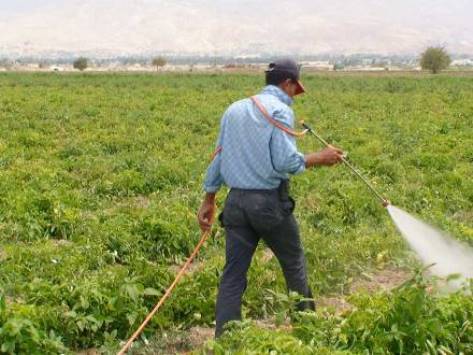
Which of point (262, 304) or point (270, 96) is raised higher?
point (270, 96)

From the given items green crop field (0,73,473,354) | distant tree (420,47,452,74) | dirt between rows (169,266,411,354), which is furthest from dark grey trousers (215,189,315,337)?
distant tree (420,47,452,74)

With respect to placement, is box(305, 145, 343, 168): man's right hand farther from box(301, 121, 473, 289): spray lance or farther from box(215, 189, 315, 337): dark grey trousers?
box(301, 121, 473, 289): spray lance

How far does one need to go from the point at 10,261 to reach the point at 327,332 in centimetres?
402

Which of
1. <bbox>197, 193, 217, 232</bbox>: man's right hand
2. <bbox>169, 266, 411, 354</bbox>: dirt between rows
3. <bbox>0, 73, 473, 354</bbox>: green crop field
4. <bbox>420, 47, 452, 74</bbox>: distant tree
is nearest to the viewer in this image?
<bbox>0, 73, 473, 354</bbox>: green crop field

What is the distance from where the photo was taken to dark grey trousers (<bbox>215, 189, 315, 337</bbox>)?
16.6ft

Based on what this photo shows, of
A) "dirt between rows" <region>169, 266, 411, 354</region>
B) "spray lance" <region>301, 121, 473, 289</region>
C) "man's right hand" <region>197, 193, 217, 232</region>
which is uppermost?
"man's right hand" <region>197, 193, 217, 232</region>

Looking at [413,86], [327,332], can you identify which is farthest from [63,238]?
[413,86]

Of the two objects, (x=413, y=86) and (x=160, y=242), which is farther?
(x=413, y=86)

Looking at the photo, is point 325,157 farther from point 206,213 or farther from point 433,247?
point 433,247

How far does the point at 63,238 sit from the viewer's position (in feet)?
28.7

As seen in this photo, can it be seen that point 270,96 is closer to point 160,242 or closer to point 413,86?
point 160,242

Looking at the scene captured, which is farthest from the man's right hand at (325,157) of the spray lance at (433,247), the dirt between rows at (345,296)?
the dirt between rows at (345,296)

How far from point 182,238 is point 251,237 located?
3.07m

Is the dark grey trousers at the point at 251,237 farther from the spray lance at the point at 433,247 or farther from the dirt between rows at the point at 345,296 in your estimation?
the spray lance at the point at 433,247
